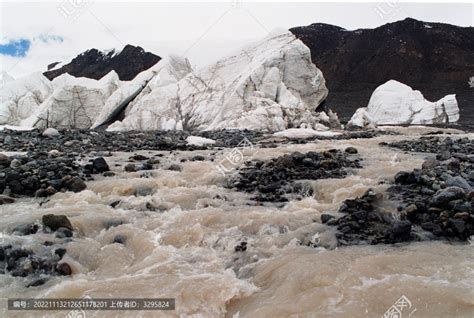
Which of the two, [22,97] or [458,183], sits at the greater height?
[22,97]

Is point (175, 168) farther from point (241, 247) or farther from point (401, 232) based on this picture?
point (401, 232)

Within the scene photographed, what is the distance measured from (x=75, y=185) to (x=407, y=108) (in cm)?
2780

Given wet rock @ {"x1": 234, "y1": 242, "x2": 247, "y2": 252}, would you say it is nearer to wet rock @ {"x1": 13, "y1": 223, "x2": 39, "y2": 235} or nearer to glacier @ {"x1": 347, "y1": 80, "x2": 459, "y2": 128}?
wet rock @ {"x1": 13, "y1": 223, "x2": 39, "y2": 235}

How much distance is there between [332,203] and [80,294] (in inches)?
131

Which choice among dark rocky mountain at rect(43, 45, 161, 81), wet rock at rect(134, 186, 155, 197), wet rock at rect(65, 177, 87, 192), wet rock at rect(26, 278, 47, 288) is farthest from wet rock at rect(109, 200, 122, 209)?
dark rocky mountain at rect(43, 45, 161, 81)

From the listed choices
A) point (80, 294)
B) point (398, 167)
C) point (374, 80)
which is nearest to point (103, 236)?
point (80, 294)

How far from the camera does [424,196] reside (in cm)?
527

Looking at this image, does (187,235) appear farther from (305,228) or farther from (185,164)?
(185,164)

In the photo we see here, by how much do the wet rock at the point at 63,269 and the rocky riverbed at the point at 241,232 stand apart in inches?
0.4

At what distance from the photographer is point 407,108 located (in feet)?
96.5

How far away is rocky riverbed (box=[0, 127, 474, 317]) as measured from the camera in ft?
10.9

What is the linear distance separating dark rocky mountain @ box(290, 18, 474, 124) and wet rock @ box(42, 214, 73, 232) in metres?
63.9

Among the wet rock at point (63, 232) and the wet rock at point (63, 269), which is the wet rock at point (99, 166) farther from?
the wet rock at point (63, 269)

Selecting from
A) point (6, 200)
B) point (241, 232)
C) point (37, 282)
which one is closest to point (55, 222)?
point (37, 282)
